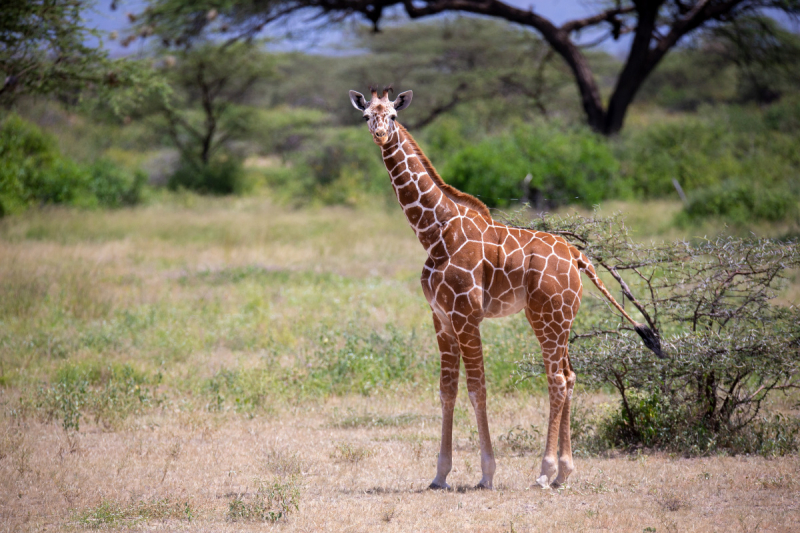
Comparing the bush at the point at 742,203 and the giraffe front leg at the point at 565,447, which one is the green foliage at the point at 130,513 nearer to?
the giraffe front leg at the point at 565,447

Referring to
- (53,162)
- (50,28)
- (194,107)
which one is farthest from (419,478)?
(194,107)

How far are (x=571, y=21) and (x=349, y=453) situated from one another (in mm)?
21915

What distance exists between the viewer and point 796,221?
51.0ft

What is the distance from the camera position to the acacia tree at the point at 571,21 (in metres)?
21.9

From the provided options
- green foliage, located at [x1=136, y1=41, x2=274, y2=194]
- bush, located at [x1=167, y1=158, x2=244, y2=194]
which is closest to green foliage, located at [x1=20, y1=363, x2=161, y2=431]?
green foliage, located at [x1=136, y1=41, x2=274, y2=194]

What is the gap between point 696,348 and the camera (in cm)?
604

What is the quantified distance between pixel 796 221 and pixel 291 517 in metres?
14.8

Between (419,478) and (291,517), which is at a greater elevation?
(291,517)

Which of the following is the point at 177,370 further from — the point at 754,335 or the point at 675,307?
the point at 754,335

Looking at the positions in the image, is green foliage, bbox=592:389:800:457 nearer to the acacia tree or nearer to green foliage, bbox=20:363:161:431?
green foliage, bbox=20:363:161:431

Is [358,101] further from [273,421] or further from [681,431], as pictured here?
[681,431]

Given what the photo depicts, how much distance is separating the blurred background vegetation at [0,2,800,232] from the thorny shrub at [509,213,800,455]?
27.0 feet

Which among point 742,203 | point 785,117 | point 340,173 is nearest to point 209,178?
point 340,173

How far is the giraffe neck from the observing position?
5.50m
